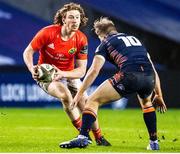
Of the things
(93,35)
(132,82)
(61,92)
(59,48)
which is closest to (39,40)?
(59,48)

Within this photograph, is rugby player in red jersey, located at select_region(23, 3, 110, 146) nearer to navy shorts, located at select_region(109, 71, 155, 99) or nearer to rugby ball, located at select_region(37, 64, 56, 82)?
rugby ball, located at select_region(37, 64, 56, 82)

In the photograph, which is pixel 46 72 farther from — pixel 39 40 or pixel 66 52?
pixel 66 52

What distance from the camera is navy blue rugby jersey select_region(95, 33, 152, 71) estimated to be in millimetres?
11352

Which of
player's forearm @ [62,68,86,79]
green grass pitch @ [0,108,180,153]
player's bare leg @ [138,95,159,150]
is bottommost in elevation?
green grass pitch @ [0,108,180,153]

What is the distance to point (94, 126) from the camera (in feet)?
40.1

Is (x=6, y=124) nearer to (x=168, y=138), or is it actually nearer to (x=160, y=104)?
(x=168, y=138)

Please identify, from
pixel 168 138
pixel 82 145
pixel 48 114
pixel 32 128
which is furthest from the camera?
pixel 48 114

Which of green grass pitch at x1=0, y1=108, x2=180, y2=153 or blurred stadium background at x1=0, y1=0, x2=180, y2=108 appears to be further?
blurred stadium background at x1=0, y1=0, x2=180, y2=108

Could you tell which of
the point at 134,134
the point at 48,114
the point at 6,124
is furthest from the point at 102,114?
the point at 134,134

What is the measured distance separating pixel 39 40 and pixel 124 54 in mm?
1455

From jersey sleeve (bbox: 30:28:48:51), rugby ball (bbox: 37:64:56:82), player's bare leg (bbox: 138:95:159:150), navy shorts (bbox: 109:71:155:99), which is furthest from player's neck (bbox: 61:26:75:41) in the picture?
Answer: player's bare leg (bbox: 138:95:159:150)

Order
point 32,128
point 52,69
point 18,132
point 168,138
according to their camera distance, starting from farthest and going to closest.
→ point 32,128 < point 18,132 < point 168,138 < point 52,69

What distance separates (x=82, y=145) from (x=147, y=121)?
3.14 ft

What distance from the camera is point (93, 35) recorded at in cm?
2417
